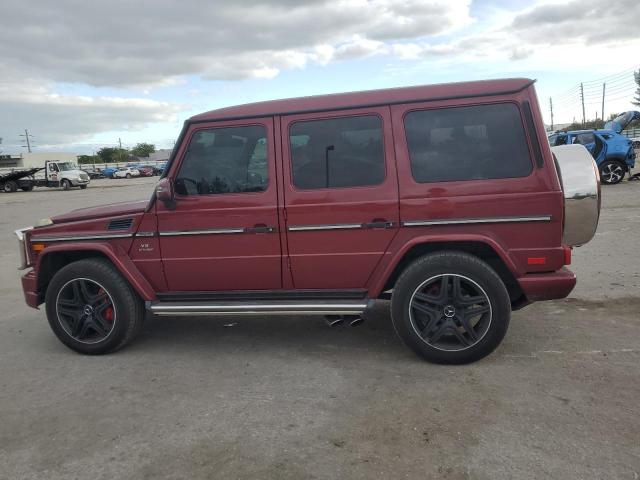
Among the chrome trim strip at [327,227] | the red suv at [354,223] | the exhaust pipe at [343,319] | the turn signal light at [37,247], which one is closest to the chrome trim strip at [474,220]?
the red suv at [354,223]

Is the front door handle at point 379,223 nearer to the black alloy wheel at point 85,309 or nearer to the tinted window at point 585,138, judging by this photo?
the black alloy wheel at point 85,309

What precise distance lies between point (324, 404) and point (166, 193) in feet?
6.92

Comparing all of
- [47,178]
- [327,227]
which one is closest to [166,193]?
[327,227]

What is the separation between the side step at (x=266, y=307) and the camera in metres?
3.97

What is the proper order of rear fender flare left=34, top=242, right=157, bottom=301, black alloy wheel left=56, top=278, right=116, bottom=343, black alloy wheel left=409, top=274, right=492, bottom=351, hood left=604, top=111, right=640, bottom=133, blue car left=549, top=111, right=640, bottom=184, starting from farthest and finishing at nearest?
1. hood left=604, top=111, right=640, bottom=133
2. blue car left=549, top=111, right=640, bottom=184
3. black alloy wheel left=56, top=278, right=116, bottom=343
4. rear fender flare left=34, top=242, right=157, bottom=301
5. black alloy wheel left=409, top=274, right=492, bottom=351

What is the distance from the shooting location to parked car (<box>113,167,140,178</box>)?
5932 cm

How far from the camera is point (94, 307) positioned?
4.46 meters

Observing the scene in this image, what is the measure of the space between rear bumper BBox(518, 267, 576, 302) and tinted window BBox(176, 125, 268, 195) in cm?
215

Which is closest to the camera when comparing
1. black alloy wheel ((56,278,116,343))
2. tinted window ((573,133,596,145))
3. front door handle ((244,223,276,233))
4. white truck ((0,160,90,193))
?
front door handle ((244,223,276,233))

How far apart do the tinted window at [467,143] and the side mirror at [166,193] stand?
1.97 metres

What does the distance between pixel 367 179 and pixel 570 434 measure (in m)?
2.17

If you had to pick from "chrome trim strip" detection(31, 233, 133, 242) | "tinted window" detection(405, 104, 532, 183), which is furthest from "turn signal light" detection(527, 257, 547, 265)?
"chrome trim strip" detection(31, 233, 133, 242)

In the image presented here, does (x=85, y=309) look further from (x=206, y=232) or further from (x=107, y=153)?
(x=107, y=153)

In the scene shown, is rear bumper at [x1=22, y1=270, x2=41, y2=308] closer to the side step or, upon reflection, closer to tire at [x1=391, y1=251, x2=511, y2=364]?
the side step
